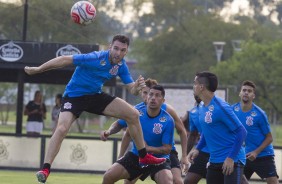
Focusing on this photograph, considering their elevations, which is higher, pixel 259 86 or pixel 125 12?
pixel 125 12

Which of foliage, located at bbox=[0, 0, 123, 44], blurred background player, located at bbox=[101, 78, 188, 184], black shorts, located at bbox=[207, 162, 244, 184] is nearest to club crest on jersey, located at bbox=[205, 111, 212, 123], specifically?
black shorts, located at bbox=[207, 162, 244, 184]

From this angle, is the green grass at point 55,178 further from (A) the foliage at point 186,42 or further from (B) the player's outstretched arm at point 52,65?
(A) the foliage at point 186,42

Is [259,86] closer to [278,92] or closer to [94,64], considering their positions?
[278,92]

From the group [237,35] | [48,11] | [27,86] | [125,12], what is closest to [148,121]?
[48,11]

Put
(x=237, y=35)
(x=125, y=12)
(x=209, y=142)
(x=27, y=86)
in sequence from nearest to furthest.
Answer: (x=209, y=142) < (x=27, y=86) < (x=237, y=35) < (x=125, y=12)

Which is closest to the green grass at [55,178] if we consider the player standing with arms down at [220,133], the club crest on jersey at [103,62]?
the club crest on jersey at [103,62]

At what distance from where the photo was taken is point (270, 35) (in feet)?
241

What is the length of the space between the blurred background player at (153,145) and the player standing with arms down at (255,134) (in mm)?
1572

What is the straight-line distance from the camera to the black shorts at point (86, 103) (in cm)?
1295

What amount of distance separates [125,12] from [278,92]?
27704mm

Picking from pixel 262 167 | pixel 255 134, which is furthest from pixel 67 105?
pixel 262 167

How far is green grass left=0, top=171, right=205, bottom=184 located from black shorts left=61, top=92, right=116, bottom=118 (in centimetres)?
646

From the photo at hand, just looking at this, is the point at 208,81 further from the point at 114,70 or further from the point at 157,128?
the point at 157,128

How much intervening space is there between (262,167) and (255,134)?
56cm
